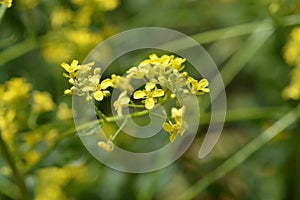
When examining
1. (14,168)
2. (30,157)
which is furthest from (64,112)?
(14,168)

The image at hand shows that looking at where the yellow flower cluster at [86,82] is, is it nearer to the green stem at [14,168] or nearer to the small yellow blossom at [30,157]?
the green stem at [14,168]

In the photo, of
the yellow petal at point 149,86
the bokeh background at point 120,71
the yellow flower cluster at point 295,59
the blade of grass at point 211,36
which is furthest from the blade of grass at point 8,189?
the yellow flower cluster at point 295,59

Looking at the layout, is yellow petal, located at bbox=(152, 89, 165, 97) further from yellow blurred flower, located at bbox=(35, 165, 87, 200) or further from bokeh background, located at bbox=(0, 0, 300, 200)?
yellow blurred flower, located at bbox=(35, 165, 87, 200)

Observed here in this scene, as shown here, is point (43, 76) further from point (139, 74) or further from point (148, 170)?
point (139, 74)

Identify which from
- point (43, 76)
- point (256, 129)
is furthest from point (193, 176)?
point (43, 76)

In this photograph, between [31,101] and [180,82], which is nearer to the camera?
[180,82]

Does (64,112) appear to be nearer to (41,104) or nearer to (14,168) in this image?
(41,104)

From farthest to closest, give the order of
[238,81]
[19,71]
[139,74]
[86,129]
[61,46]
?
[238,81]
[19,71]
[61,46]
[86,129]
[139,74]

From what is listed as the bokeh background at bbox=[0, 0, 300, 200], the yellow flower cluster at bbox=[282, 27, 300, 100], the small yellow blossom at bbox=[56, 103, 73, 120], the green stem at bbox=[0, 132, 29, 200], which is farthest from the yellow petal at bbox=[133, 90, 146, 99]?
the yellow flower cluster at bbox=[282, 27, 300, 100]
